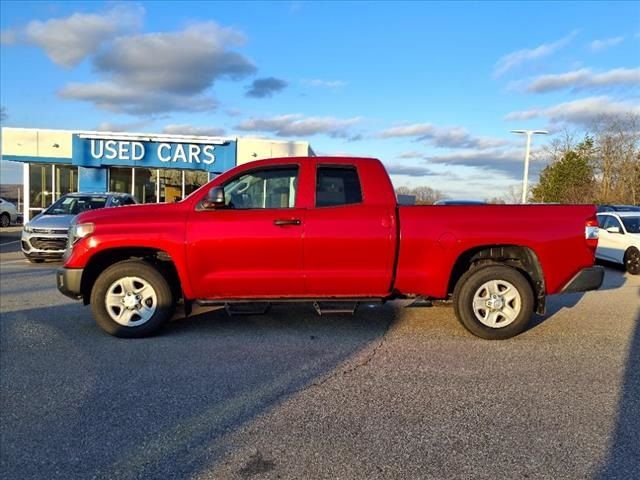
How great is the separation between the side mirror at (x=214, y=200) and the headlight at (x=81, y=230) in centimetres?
126

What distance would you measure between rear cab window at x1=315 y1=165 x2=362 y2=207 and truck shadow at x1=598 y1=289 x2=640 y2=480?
307 cm

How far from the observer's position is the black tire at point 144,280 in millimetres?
5578

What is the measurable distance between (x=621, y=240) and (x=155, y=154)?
18.9 m

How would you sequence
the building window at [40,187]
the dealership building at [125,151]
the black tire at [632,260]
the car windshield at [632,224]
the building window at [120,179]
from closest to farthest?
the black tire at [632,260] → the car windshield at [632,224] → the dealership building at [125,151] → the building window at [120,179] → the building window at [40,187]

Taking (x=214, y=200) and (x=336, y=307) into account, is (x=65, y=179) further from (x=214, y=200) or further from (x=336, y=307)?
(x=336, y=307)

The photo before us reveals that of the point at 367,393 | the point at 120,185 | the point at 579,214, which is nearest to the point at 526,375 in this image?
the point at 367,393

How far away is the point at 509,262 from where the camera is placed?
5.93 m

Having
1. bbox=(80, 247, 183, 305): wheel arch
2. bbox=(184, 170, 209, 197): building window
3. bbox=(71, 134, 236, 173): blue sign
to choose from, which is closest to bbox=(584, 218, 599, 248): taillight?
bbox=(80, 247, 183, 305): wheel arch

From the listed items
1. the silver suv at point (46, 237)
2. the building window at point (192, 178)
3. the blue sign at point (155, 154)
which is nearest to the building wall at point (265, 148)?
the blue sign at point (155, 154)

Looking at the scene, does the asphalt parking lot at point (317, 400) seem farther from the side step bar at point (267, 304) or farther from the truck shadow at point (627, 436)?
the side step bar at point (267, 304)

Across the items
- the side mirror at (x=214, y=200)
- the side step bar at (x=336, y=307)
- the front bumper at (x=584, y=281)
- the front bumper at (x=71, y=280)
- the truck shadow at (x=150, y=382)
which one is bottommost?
the truck shadow at (x=150, y=382)

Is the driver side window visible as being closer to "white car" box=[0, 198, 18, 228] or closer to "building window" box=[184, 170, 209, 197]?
"building window" box=[184, 170, 209, 197]

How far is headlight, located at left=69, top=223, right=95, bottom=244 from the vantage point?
5527mm

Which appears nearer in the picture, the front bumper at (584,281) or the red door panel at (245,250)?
the red door panel at (245,250)
